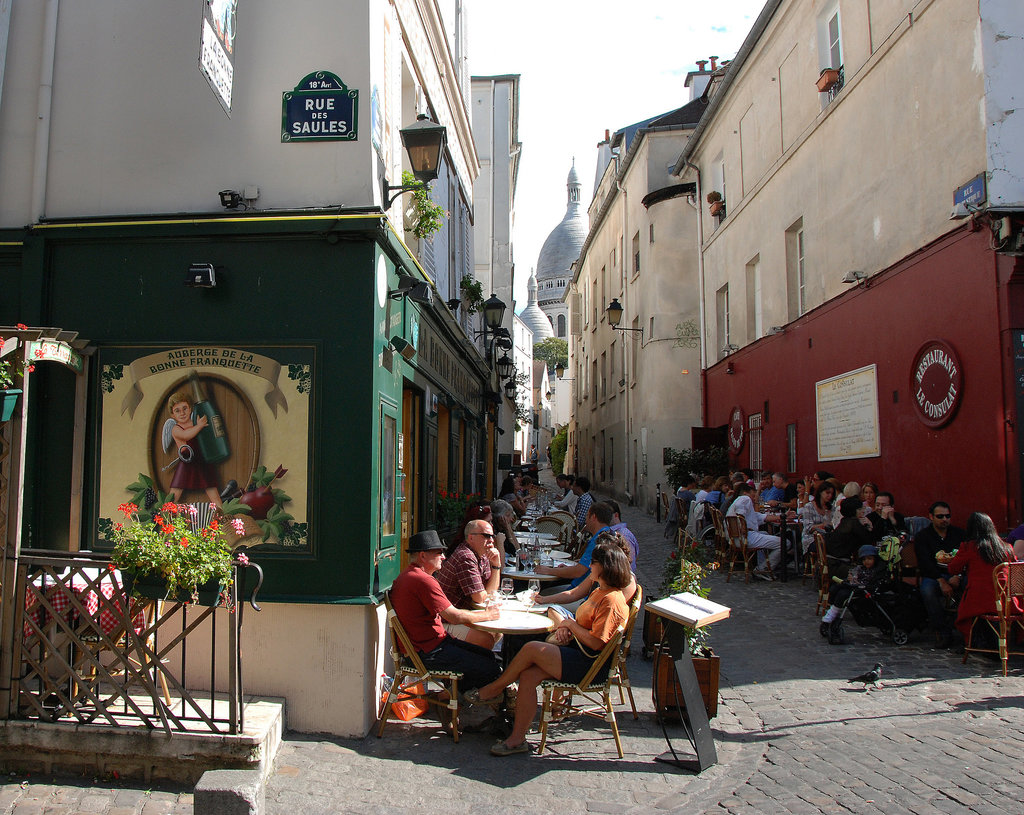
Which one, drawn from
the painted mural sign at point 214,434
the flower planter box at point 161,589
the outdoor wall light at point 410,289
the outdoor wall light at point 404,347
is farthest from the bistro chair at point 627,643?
the outdoor wall light at point 410,289

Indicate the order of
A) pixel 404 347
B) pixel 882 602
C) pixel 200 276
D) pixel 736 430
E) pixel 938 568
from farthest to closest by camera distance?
pixel 736 430, pixel 882 602, pixel 938 568, pixel 404 347, pixel 200 276

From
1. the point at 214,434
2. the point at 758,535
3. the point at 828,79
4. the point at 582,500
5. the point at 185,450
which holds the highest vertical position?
the point at 828,79

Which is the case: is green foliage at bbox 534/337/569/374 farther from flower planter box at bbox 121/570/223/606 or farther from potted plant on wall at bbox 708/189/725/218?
flower planter box at bbox 121/570/223/606

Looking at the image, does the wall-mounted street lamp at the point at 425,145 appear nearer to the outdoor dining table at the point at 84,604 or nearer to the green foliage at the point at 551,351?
the outdoor dining table at the point at 84,604

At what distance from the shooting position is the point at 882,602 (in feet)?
26.3

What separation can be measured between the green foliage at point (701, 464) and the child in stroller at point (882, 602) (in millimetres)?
10072

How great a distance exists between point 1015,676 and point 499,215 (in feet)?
57.1

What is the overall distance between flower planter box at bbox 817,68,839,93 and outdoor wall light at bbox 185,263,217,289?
33.2 feet

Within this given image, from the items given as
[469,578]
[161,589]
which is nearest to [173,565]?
[161,589]

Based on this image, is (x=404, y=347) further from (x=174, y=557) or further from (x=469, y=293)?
(x=469, y=293)

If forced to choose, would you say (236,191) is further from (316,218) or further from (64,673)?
(64,673)

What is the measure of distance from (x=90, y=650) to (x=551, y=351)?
3532 inches

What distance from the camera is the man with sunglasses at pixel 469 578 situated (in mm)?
Result: 6199

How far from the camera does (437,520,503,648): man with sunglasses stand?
620 centimetres
